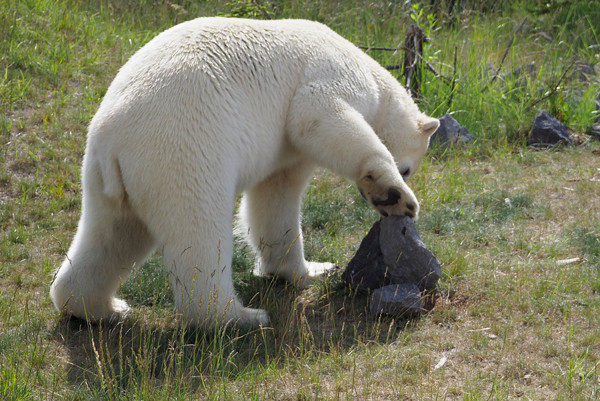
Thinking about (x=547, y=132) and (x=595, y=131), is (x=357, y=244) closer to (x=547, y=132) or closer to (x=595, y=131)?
(x=547, y=132)

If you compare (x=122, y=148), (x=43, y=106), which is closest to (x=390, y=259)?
(x=122, y=148)

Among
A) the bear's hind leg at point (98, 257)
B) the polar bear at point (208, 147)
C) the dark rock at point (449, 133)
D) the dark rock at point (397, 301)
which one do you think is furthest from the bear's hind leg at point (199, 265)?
the dark rock at point (449, 133)

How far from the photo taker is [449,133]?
25.8 feet

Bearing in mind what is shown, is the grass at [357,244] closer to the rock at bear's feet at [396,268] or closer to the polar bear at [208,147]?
the rock at bear's feet at [396,268]

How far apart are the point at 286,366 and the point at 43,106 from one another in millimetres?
4813

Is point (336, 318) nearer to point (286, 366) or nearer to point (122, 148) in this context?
point (286, 366)

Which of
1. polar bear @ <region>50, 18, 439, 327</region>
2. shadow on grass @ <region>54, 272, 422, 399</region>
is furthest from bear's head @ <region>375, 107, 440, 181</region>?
shadow on grass @ <region>54, 272, 422, 399</region>

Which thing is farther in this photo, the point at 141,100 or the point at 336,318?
the point at 336,318

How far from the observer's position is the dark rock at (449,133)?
7867 millimetres

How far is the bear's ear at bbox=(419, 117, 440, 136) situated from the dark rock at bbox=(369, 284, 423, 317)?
127 cm

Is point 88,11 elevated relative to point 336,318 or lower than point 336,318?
elevated

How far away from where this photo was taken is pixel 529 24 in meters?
11.0

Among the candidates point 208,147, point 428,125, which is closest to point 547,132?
point 428,125

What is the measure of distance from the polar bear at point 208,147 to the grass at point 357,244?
0.32m
